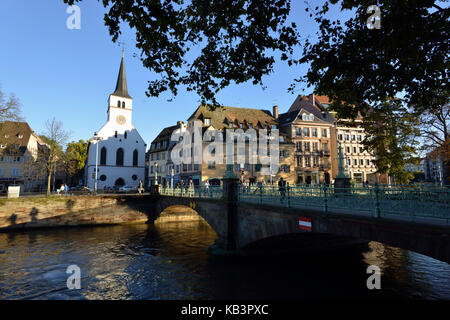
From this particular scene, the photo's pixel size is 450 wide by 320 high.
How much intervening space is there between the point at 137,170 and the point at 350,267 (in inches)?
1920

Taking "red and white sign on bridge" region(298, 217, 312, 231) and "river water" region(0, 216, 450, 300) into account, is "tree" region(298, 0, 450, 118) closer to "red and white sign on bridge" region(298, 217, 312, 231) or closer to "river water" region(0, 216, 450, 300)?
"red and white sign on bridge" region(298, 217, 312, 231)

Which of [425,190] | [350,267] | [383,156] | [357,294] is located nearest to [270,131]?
[383,156]

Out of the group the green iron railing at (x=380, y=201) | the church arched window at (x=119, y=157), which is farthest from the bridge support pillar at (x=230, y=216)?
the church arched window at (x=119, y=157)

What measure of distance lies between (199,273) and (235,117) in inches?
1374

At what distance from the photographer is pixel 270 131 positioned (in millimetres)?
46594

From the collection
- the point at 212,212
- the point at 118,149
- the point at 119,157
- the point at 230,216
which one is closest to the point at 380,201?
the point at 230,216

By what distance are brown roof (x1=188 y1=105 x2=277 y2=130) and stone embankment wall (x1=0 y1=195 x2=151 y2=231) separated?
52.8ft

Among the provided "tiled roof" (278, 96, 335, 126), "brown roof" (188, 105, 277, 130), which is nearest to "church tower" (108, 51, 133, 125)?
"brown roof" (188, 105, 277, 130)

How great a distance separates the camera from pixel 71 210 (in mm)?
30125

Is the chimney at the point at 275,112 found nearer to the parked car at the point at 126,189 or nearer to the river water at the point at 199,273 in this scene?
the parked car at the point at 126,189

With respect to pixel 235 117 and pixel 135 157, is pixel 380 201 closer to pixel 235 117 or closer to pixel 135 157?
pixel 235 117

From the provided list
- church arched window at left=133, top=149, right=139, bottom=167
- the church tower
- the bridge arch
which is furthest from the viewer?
church arched window at left=133, top=149, right=139, bottom=167

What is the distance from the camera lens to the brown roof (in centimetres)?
4319
